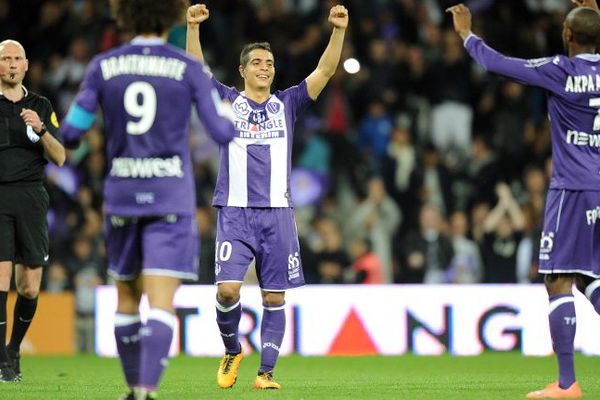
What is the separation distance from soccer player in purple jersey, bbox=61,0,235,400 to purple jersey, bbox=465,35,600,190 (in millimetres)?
2298

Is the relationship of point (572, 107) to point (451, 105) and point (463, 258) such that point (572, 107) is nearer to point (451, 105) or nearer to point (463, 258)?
point (463, 258)

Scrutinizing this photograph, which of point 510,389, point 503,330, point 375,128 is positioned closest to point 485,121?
point 375,128

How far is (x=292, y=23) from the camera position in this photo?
64.0 feet

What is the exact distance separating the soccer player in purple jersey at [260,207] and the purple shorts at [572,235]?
2.13 meters

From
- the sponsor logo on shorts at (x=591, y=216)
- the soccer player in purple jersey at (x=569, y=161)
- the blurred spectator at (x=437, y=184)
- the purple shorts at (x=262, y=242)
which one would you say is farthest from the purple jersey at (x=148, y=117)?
the blurred spectator at (x=437, y=184)

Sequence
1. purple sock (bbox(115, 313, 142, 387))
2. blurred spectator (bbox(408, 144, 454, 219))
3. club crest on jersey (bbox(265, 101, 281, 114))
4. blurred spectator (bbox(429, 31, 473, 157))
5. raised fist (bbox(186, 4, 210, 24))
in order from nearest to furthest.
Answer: purple sock (bbox(115, 313, 142, 387)) → raised fist (bbox(186, 4, 210, 24)) → club crest on jersey (bbox(265, 101, 281, 114)) → blurred spectator (bbox(408, 144, 454, 219)) → blurred spectator (bbox(429, 31, 473, 157))

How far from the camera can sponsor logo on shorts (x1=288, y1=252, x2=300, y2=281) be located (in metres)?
9.41

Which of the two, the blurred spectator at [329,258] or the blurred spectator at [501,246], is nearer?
the blurred spectator at [501,246]

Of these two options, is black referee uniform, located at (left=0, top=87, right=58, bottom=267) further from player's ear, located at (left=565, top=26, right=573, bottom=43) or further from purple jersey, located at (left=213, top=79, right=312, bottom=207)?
player's ear, located at (left=565, top=26, right=573, bottom=43)

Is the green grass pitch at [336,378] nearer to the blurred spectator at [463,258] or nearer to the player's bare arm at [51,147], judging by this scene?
the player's bare arm at [51,147]

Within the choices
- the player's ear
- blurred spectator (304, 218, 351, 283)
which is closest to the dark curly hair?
the player's ear

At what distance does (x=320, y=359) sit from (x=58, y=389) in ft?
15.8

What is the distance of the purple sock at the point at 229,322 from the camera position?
938 centimetres

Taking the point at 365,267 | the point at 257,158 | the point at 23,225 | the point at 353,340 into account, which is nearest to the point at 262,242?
the point at 257,158
